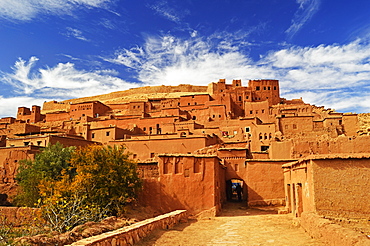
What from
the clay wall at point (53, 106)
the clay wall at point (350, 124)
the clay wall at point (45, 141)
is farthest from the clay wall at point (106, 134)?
the clay wall at point (53, 106)

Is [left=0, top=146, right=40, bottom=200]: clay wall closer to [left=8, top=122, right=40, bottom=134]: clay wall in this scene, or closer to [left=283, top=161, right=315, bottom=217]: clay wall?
[left=8, top=122, right=40, bottom=134]: clay wall

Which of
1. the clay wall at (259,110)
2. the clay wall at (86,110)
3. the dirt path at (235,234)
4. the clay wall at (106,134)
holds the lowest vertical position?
the dirt path at (235,234)

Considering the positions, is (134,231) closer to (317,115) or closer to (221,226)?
(221,226)

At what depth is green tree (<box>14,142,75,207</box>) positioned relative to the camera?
65.4 feet

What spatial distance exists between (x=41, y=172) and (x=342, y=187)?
1724cm

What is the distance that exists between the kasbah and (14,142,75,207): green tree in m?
4.23

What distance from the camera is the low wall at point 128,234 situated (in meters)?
7.63

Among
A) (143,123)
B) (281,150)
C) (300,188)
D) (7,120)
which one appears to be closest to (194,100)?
(143,123)

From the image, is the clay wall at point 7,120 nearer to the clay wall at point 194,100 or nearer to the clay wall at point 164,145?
the clay wall at point 194,100

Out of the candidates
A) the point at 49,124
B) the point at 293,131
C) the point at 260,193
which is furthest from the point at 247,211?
the point at 49,124

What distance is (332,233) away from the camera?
8.00m

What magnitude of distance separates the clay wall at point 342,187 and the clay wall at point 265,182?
8.82m

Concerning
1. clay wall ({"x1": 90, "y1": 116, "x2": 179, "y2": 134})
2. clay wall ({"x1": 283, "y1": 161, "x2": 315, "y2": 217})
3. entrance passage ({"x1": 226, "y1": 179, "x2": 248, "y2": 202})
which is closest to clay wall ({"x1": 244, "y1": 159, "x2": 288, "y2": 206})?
entrance passage ({"x1": 226, "y1": 179, "x2": 248, "y2": 202})

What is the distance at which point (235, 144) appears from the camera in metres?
30.1
